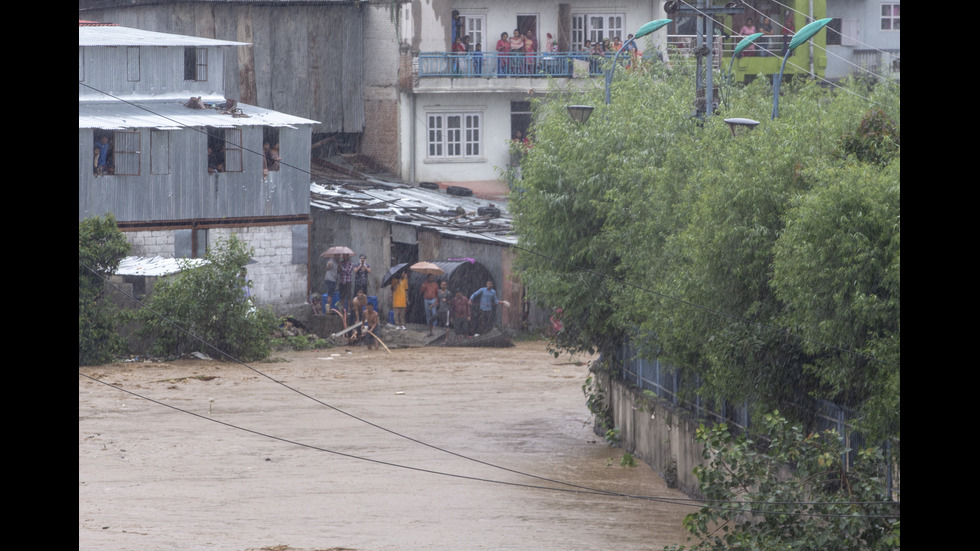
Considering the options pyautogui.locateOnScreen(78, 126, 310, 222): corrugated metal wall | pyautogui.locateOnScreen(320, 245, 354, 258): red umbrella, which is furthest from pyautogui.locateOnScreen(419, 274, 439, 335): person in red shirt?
pyautogui.locateOnScreen(78, 126, 310, 222): corrugated metal wall

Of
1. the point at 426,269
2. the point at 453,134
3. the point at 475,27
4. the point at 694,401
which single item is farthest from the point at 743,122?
the point at 475,27

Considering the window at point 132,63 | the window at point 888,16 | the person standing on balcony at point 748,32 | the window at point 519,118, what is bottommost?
the window at point 519,118

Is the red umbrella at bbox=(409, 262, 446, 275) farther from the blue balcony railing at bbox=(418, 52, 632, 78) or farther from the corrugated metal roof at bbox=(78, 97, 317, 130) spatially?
the blue balcony railing at bbox=(418, 52, 632, 78)

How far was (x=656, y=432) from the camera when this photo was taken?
17.4m

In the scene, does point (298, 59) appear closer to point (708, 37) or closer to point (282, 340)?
point (282, 340)

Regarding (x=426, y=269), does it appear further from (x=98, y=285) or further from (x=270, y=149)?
(x=98, y=285)

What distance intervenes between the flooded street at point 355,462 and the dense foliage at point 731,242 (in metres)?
2.20

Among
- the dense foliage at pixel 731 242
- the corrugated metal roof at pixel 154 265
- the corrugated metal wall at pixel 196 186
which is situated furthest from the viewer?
the corrugated metal wall at pixel 196 186

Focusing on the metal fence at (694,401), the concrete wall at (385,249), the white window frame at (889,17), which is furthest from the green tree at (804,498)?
the white window frame at (889,17)

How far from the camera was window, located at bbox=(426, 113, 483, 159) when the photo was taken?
3688cm

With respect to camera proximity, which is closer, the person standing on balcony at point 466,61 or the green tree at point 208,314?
the green tree at point 208,314

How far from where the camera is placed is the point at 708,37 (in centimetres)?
1738

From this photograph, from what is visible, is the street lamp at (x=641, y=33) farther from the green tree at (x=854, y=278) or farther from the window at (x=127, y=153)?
the window at (x=127, y=153)

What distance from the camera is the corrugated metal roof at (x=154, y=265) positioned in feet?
88.4
